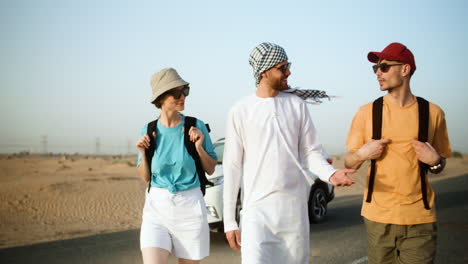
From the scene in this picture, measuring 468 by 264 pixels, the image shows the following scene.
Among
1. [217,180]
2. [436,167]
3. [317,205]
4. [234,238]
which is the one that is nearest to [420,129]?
[436,167]

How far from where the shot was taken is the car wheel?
11070mm

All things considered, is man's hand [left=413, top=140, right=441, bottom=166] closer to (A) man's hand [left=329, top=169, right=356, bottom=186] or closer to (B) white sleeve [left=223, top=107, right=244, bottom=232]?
(A) man's hand [left=329, top=169, right=356, bottom=186]

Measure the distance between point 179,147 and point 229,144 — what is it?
0.98m

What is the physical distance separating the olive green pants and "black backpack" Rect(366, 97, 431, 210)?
21 centimetres

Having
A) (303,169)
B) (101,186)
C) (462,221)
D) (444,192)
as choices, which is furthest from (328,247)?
(101,186)

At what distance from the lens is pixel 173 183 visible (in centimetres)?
428

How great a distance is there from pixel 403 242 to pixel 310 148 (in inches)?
45.8

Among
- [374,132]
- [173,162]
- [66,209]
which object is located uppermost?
[374,132]

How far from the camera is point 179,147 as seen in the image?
175 inches

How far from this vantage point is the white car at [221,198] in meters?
8.55

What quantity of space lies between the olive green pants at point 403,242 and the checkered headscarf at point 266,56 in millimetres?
1606

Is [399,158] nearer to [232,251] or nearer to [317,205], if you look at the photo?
[232,251]

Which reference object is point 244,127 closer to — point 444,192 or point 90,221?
point 90,221

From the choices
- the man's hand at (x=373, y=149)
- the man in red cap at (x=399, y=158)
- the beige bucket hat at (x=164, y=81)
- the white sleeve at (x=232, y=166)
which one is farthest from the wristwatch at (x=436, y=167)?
the beige bucket hat at (x=164, y=81)
